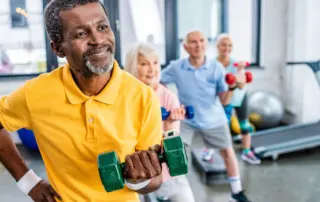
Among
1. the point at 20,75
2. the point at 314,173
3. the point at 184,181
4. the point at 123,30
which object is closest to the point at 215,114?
the point at 184,181

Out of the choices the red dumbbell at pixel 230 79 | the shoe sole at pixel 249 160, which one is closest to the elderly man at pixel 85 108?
the red dumbbell at pixel 230 79

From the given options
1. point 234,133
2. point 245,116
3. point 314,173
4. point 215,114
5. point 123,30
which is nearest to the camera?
point 215,114

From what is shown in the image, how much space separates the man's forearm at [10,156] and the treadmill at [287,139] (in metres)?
2.54

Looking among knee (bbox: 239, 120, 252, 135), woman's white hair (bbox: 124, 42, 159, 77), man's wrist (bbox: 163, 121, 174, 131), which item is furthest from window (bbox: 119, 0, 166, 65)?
man's wrist (bbox: 163, 121, 174, 131)

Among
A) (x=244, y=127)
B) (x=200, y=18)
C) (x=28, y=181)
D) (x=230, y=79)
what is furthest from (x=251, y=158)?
(x=28, y=181)

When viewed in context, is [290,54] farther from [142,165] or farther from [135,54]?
[142,165]

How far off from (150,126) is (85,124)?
17 cm

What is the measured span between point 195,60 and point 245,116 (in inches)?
43.8

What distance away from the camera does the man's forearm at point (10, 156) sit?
1199 millimetres

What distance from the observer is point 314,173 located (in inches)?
124

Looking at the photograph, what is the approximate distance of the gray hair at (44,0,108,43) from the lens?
3.15 ft

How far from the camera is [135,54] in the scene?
1.92 metres

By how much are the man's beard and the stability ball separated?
2.90m

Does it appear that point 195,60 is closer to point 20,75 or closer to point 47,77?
point 47,77
